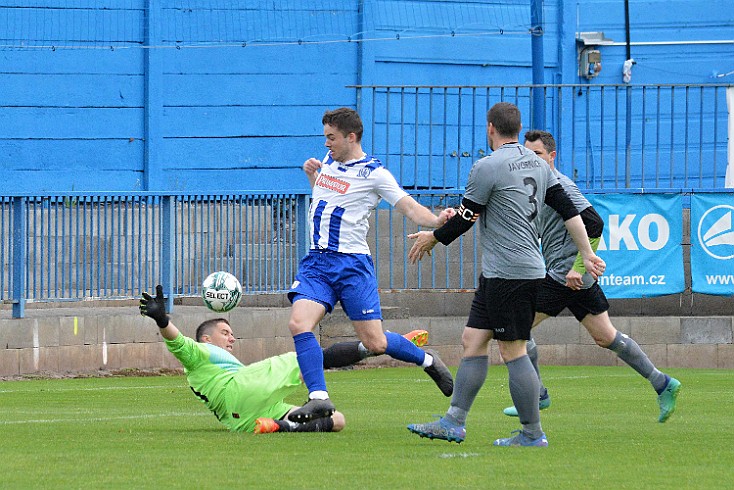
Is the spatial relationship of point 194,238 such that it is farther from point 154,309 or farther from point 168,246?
point 154,309

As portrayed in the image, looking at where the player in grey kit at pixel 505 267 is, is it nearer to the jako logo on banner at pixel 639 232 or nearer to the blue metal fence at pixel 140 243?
the blue metal fence at pixel 140 243

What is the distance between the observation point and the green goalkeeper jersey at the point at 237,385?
912 cm

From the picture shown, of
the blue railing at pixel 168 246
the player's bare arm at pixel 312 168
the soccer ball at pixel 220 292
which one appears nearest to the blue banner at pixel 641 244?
the blue railing at pixel 168 246

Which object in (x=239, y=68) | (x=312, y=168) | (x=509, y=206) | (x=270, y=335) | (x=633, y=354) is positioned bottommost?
(x=270, y=335)

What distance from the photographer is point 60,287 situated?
15297 millimetres

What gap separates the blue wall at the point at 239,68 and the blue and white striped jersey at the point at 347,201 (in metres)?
10.6

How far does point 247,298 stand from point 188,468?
380 inches

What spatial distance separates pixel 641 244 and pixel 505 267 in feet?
30.6

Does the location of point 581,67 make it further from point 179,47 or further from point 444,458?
point 444,458

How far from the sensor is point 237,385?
9117mm

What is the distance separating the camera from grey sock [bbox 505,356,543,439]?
809 centimetres

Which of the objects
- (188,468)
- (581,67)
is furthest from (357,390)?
(581,67)

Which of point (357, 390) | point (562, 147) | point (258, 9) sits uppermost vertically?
point (258, 9)

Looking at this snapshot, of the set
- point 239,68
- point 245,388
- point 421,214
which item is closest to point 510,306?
point 421,214
